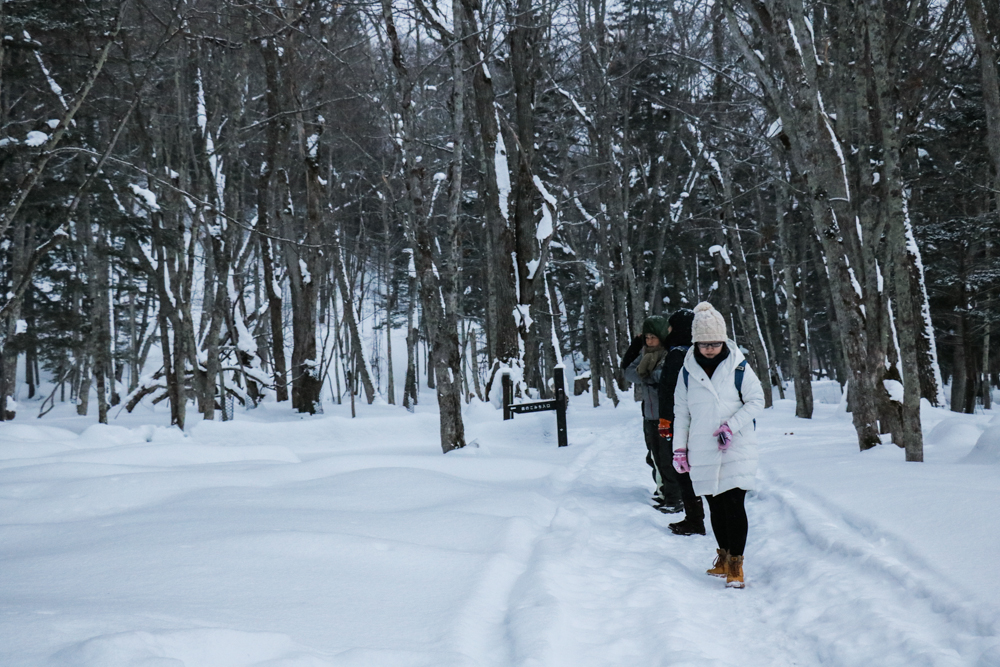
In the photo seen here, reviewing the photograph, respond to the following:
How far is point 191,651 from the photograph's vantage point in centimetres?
261

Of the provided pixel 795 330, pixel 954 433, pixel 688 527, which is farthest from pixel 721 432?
pixel 795 330

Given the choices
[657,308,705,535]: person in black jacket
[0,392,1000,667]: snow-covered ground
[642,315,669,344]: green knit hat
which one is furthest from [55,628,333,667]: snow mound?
[642,315,669,344]: green knit hat

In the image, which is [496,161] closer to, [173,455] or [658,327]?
[658,327]

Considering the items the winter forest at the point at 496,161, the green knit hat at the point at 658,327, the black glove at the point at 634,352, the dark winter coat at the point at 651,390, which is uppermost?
the winter forest at the point at 496,161

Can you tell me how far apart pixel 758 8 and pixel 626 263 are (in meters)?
13.1

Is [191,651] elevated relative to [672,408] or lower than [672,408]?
lower

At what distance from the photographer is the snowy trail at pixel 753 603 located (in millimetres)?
3174

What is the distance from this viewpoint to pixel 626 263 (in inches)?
852

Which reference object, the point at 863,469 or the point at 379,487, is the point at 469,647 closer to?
the point at 379,487

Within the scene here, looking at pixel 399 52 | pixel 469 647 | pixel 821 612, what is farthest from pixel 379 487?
pixel 399 52

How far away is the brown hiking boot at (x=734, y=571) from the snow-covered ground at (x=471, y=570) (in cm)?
10

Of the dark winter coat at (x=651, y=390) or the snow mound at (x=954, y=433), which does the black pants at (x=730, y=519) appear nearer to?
the dark winter coat at (x=651, y=390)

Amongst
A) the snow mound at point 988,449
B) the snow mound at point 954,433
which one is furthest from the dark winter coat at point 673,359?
the snow mound at point 954,433

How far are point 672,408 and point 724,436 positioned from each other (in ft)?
5.62
